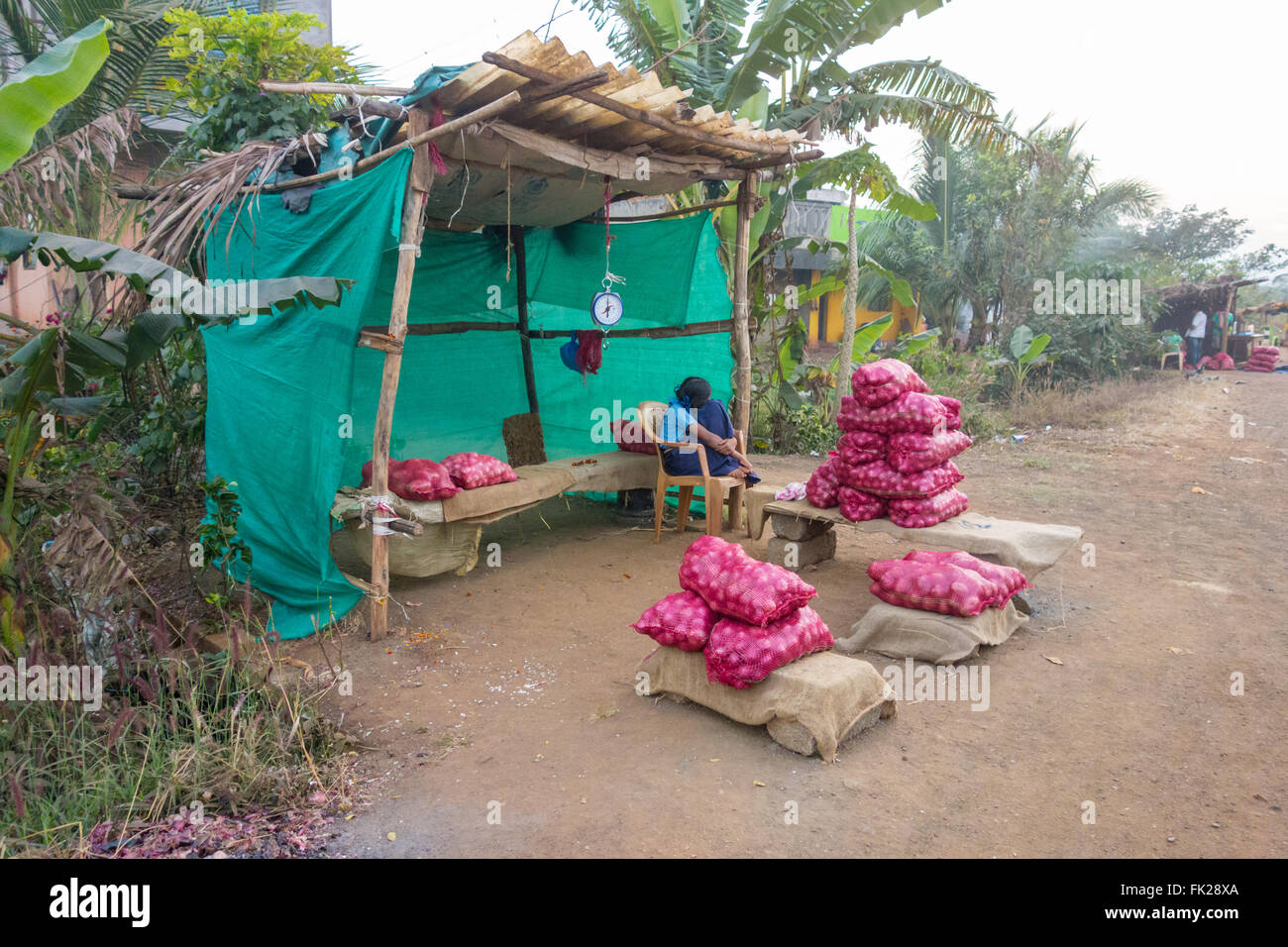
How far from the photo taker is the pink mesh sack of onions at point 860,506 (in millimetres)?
5590

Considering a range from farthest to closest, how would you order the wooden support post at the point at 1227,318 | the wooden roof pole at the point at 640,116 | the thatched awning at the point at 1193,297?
the wooden support post at the point at 1227,318 < the thatched awning at the point at 1193,297 < the wooden roof pole at the point at 640,116

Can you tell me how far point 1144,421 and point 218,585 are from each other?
40.9 feet

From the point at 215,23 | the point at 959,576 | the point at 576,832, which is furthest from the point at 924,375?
the point at 576,832

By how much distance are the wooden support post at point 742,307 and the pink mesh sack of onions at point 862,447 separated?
183cm

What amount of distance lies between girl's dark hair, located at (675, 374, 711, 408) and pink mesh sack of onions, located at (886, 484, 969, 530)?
1985 mm

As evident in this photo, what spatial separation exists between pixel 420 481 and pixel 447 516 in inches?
11.8

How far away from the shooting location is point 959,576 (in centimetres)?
441

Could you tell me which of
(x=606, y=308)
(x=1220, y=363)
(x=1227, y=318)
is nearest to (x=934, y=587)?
(x=606, y=308)

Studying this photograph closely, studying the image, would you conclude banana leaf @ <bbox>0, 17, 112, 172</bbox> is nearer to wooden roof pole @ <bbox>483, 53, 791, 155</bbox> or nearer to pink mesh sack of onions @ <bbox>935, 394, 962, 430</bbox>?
wooden roof pole @ <bbox>483, 53, 791, 155</bbox>

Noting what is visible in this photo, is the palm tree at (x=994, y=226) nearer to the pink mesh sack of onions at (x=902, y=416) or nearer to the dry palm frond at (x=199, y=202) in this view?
the pink mesh sack of onions at (x=902, y=416)

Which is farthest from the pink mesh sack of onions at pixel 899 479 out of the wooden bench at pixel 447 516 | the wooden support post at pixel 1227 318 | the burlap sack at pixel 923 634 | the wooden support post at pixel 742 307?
the wooden support post at pixel 1227 318

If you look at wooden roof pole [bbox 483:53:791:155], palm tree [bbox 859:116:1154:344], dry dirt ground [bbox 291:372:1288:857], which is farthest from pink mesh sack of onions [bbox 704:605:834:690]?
palm tree [bbox 859:116:1154:344]

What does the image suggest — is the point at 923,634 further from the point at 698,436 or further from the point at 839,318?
the point at 839,318

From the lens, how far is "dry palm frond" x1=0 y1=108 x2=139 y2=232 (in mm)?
4785
